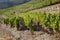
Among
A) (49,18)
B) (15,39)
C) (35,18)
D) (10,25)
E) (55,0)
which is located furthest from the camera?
(55,0)

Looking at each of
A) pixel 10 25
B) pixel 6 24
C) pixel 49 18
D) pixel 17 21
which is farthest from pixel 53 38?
pixel 6 24

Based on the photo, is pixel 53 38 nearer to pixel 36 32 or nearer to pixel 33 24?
pixel 36 32

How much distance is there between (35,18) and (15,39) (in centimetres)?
1082

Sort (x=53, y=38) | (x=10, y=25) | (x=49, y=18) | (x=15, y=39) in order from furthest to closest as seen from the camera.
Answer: (x=10, y=25) → (x=49, y=18) → (x=15, y=39) → (x=53, y=38)

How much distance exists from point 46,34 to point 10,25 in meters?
18.8

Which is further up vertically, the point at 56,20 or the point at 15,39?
the point at 56,20

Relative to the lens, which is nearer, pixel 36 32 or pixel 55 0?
pixel 36 32

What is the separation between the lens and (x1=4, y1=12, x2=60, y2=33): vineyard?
39103 millimetres

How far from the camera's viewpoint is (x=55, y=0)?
80625mm

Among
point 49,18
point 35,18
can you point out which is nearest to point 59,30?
point 49,18

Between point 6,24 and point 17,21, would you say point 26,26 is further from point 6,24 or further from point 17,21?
point 6,24

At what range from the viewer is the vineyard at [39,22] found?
128 feet

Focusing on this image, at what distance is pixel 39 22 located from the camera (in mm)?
45562

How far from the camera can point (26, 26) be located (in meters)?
49.5
